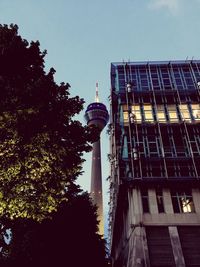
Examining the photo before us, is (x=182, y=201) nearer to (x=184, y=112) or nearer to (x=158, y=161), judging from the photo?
(x=158, y=161)

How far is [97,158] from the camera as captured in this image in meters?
82.9

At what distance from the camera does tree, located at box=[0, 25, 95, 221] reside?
918 centimetres

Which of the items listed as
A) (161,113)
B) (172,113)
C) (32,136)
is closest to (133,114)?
(161,113)

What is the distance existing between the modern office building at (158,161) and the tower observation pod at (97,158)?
36.3 m

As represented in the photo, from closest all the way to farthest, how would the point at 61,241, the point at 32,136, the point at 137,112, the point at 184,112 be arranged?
the point at 32,136
the point at 61,241
the point at 184,112
the point at 137,112

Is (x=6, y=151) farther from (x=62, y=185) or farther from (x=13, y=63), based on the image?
(x=13, y=63)

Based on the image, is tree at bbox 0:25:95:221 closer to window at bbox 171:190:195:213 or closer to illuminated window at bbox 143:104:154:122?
window at bbox 171:190:195:213

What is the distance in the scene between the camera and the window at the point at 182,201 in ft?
76.7

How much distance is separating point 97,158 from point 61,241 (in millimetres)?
64832

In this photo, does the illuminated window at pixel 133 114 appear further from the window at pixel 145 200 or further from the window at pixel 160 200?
the window at pixel 160 200

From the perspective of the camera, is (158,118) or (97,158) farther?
(97,158)

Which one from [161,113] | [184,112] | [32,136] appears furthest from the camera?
[161,113]

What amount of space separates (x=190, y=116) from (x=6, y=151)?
88.6ft

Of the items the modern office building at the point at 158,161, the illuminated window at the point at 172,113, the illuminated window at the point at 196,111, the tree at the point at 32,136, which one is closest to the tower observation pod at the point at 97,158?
the modern office building at the point at 158,161
